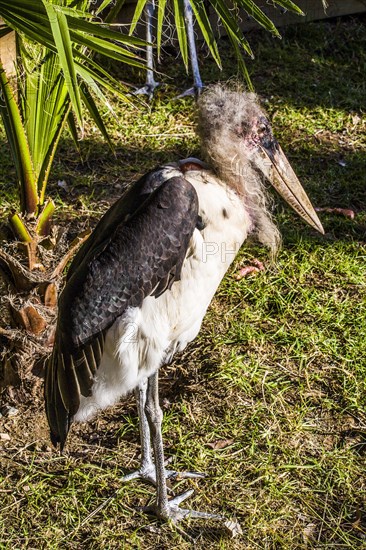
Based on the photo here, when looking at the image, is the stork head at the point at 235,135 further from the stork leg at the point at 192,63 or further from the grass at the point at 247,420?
the stork leg at the point at 192,63

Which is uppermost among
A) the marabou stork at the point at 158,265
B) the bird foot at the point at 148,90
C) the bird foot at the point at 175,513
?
the marabou stork at the point at 158,265

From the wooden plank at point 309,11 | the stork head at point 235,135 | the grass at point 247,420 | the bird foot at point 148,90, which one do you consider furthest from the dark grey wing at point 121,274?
the wooden plank at point 309,11

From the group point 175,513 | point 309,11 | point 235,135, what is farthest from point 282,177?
point 309,11

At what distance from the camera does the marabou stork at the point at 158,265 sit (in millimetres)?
2701

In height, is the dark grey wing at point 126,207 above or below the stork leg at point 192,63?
above

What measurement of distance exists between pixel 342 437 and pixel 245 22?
396cm

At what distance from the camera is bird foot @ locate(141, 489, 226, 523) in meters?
3.06

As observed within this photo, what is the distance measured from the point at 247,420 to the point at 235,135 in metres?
1.24

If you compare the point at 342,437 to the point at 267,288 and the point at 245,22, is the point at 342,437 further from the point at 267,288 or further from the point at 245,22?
the point at 245,22

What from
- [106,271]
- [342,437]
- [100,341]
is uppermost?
[106,271]

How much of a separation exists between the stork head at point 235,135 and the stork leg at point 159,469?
31.4 inches

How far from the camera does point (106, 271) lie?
273 cm

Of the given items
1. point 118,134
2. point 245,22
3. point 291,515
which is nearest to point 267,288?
point 291,515

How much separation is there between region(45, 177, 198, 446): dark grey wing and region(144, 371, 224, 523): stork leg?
275 millimetres
